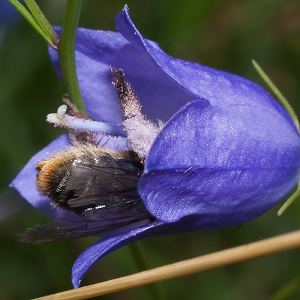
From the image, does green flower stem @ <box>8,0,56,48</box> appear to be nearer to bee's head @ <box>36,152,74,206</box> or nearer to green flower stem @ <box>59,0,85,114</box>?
green flower stem @ <box>59,0,85,114</box>

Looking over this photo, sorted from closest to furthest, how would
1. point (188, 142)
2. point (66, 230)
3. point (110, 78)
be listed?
point (188, 142)
point (66, 230)
point (110, 78)

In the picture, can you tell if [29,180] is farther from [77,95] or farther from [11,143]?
[11,143]

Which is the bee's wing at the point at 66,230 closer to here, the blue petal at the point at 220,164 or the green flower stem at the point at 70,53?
the blue petal at the point at 220,164

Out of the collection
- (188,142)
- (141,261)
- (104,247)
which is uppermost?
(188,142)

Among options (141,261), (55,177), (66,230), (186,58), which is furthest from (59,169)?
(186,58)

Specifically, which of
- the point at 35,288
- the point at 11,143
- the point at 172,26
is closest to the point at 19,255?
the point at 35,288

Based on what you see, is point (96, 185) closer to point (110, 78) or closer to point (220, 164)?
point (220, 164)
